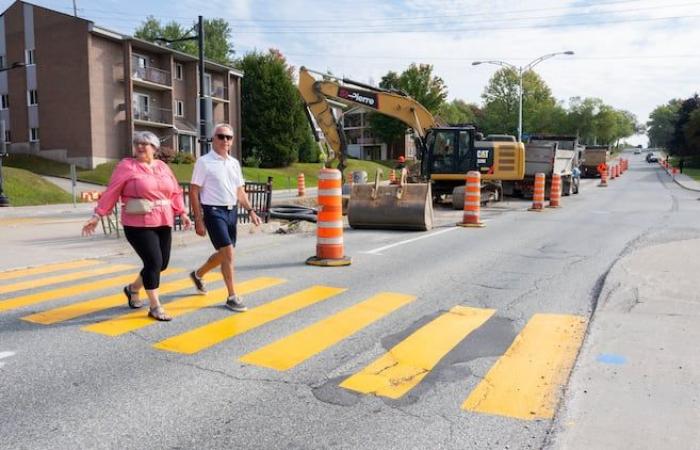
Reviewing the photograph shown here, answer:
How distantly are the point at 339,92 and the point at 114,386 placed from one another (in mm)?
15324

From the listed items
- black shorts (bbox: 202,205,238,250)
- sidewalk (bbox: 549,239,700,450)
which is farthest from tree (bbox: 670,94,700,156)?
black shorts (bbox: 202,205,238,250)

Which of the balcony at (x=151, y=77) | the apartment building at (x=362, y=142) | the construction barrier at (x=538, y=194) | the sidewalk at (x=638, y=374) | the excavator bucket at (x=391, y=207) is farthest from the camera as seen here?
the apartment building at (x=362, y=142)

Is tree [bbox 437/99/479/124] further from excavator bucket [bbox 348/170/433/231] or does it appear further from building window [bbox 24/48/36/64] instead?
excavator bucket [bbox 348/170/433/231]

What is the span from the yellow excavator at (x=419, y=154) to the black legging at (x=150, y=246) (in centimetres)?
824

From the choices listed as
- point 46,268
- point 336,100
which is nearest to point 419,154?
point 336,100

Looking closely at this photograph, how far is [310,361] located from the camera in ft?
16.0

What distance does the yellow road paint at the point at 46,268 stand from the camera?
8.69 m

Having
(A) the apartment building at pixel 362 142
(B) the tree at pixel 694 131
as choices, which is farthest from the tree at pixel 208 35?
(B) the tree at pixel 694 131

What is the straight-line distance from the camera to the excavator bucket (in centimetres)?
1362

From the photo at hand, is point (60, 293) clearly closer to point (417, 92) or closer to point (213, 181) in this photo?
point (213, 181)

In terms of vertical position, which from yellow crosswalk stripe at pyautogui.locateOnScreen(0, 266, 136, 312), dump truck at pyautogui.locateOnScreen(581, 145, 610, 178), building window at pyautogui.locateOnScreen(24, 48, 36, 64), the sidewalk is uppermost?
building window at pyautogui.locateOnScreen(24, 48, 36, 64)

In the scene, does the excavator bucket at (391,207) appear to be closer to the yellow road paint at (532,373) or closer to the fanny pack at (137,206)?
the yellow road paint at (532,373)

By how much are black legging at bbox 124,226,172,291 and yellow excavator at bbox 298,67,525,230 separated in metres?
8.24

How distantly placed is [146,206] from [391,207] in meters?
8.58
